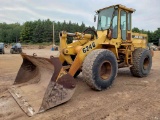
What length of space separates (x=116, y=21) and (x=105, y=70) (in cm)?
191

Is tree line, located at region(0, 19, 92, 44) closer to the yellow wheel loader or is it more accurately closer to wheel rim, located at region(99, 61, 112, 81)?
the yellow wheel loader

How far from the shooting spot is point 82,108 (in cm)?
409

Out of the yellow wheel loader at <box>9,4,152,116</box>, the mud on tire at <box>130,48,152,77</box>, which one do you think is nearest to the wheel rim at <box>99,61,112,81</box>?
the yellow wheel loader at <box>9,4,152,116</box>

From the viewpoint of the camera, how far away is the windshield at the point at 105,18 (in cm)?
656

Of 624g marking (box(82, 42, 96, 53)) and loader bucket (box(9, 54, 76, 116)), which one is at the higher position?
624g marking (box(82, 42, 96, 53))

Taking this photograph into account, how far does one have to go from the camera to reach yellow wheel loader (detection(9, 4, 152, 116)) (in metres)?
4.20

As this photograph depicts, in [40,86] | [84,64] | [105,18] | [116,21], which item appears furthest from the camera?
[105,18]

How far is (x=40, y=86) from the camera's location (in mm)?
5207

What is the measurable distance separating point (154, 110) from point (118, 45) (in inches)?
119

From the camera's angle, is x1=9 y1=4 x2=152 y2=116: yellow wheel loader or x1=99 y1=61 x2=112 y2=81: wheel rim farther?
x1=99 y1=61 x2=112 y2=81: wheel rim

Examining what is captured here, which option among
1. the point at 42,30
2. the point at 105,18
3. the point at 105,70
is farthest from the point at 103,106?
the point at 42,30

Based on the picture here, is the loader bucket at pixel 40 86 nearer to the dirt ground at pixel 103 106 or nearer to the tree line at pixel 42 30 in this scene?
the dirt ground at pixel 103 106

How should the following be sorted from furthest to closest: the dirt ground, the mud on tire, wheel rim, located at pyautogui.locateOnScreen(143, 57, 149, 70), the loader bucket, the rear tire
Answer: wheel rim, located at pyautogui.locateOnScreen(143, 57, 149, 70)
the mud on tire
the rear tire
the loader bucket
the dirt ground

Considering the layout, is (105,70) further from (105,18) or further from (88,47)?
(105,18)
